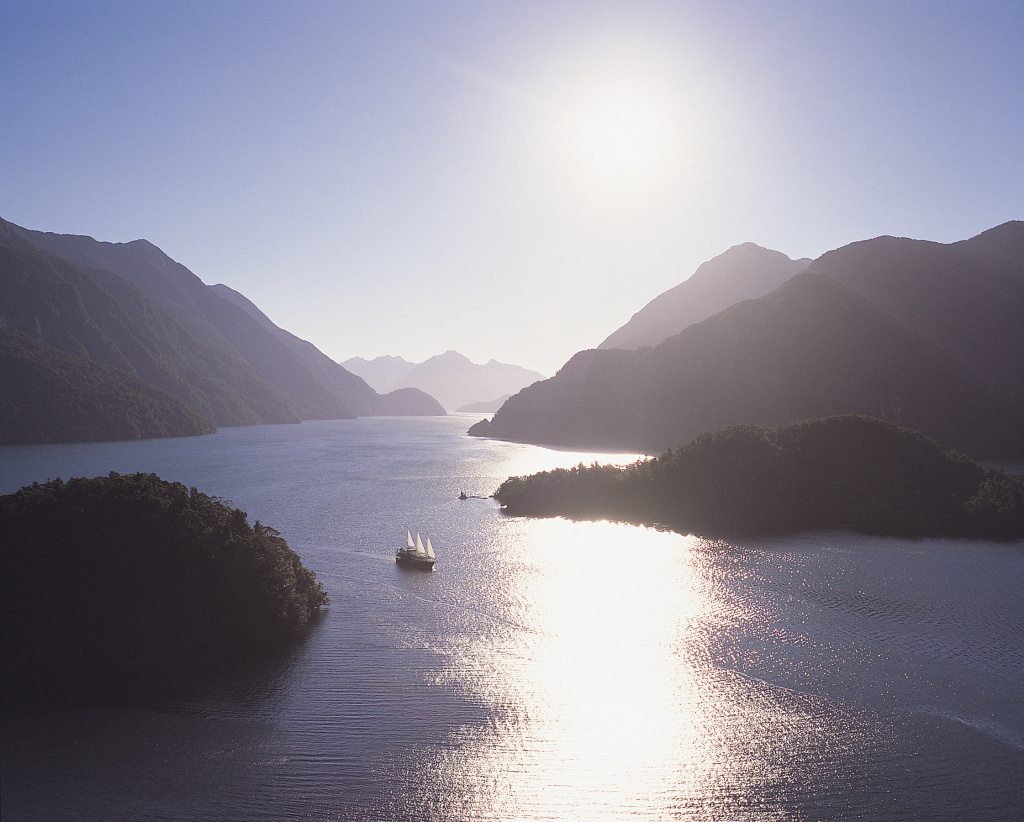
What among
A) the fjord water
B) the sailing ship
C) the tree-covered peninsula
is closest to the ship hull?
the sailing ship

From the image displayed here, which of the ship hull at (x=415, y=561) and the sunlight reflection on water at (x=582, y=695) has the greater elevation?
the ship hull at (x=415, y=561)

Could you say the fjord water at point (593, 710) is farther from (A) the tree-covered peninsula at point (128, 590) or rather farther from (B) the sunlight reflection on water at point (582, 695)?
(A) the tree-covered peninsula at point (128, 590)

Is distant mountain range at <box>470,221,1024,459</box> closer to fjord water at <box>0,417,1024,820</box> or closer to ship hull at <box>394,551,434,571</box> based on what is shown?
fjord water at <box>0,417,1024,820</box>

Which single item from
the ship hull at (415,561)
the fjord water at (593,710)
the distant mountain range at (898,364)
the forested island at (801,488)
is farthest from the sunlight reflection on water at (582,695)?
the distant mountain range at (898,364)

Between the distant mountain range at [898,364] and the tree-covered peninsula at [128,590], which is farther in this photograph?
the distant mountain range at [898,364]

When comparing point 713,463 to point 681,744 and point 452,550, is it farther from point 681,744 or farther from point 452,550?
point 681,744

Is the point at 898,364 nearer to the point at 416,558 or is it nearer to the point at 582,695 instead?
the point at 416,558

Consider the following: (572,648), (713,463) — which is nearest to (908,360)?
(713,463)
